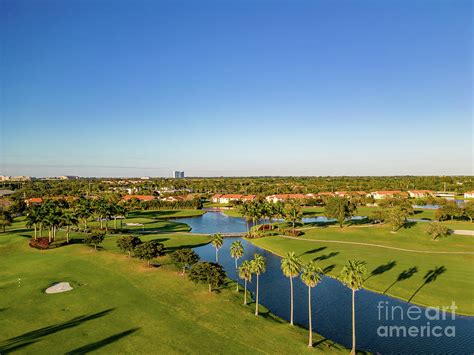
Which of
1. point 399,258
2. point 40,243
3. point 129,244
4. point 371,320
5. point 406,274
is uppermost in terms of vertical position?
point 129,244

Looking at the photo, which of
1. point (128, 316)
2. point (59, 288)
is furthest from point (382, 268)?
point (59, 288)

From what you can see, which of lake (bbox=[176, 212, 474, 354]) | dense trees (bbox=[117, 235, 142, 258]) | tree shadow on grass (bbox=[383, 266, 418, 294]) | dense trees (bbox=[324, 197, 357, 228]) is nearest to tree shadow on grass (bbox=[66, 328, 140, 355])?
lake (bbox=[176, 212, 474, 354])

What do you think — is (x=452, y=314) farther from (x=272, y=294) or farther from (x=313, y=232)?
(x=313, y=232)

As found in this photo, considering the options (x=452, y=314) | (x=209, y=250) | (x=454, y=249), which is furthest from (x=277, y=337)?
(x=454, y=249)

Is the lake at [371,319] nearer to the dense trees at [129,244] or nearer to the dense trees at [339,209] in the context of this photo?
the dense trees at [129,244]

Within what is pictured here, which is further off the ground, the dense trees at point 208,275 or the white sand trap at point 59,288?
the dense trees at point 208,275

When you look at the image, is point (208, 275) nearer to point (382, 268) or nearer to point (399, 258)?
point (382, 268)

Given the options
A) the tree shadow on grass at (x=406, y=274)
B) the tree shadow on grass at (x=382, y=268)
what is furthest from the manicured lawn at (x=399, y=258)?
the tree shadow on grass at (x=406, y=274)
